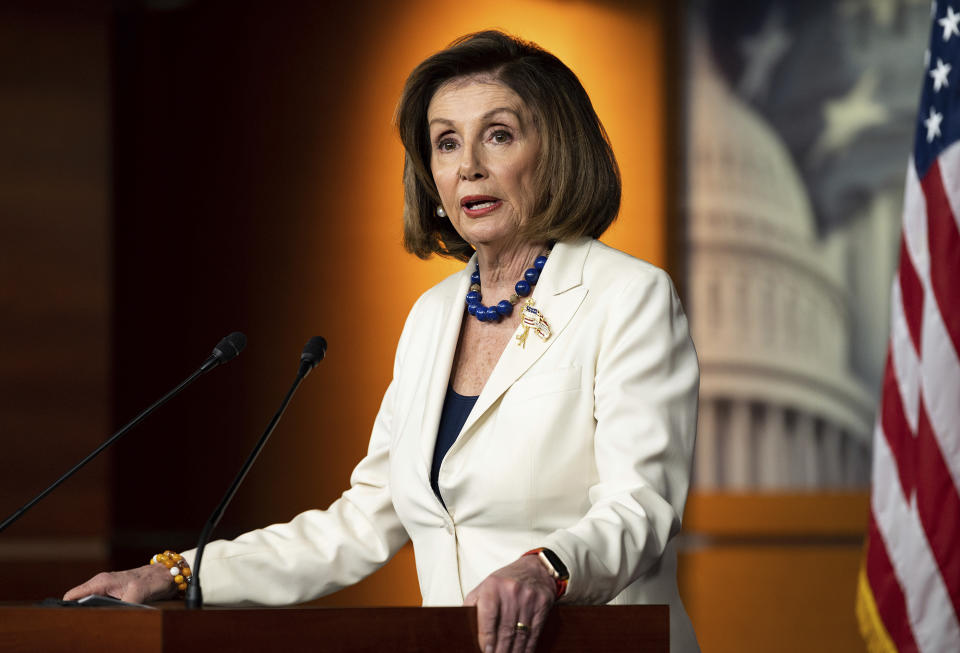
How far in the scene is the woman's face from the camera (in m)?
1.82

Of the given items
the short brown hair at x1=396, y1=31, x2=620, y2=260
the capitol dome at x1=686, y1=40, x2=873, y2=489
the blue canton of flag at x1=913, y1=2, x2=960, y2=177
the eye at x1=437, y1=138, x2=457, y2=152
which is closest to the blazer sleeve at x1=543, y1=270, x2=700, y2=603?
the short brown hair at x1=396, y1=31, x2=620, y2=260

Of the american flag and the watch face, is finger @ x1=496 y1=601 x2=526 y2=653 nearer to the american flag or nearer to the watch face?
the watch face

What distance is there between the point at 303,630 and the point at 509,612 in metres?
0.21

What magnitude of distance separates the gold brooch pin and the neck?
159 millimetres

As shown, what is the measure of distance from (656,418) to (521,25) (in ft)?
8.92

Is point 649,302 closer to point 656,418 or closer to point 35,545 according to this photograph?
point 656,418

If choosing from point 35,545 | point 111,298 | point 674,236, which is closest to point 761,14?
point 674,236

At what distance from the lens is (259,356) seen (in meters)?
3.72

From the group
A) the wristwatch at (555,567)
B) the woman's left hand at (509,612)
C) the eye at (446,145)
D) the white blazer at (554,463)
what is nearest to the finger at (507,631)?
the woman's left hand at (509,612)

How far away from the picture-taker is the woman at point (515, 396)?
4.88ft

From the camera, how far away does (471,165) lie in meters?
1.81

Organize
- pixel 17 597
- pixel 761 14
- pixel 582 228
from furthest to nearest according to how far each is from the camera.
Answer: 1. pixel 761 14
2. pixel 17 597
3. pixel 582 228

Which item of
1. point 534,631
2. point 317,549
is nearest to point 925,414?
point 317,549

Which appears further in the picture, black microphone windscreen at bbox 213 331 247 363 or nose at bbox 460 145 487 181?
nose at bbox 460 145 487 181
